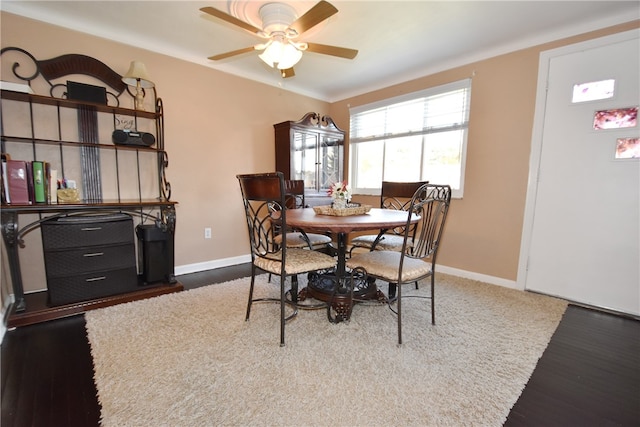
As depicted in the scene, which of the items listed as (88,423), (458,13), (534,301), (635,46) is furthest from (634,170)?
(88,423)

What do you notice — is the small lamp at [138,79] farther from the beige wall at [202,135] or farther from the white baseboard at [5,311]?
the white baseboard at [5,311]

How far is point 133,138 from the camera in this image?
101 inches

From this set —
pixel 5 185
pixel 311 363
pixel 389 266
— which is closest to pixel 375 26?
pixel 389 266

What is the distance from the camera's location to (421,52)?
9.25ft

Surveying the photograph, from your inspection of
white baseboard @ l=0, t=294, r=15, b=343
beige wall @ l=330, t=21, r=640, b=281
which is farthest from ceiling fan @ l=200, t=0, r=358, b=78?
white baseboard @ l=0, t=294, r=15, b=343

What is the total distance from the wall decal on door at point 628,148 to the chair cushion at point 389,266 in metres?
1.81

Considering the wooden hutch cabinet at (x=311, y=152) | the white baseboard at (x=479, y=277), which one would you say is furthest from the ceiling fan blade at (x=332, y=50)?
the white baseboard at (x=479, y=277)

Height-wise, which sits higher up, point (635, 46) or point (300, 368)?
point (635, 46)

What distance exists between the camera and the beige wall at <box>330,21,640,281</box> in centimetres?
261

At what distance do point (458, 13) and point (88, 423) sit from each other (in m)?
3.32

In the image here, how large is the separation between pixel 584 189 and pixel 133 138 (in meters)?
3.97

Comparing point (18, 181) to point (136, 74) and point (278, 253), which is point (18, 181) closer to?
point (136, 74)

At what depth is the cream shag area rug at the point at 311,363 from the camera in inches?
48.1

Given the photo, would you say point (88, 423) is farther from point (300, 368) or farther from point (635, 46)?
point (635, 46)
